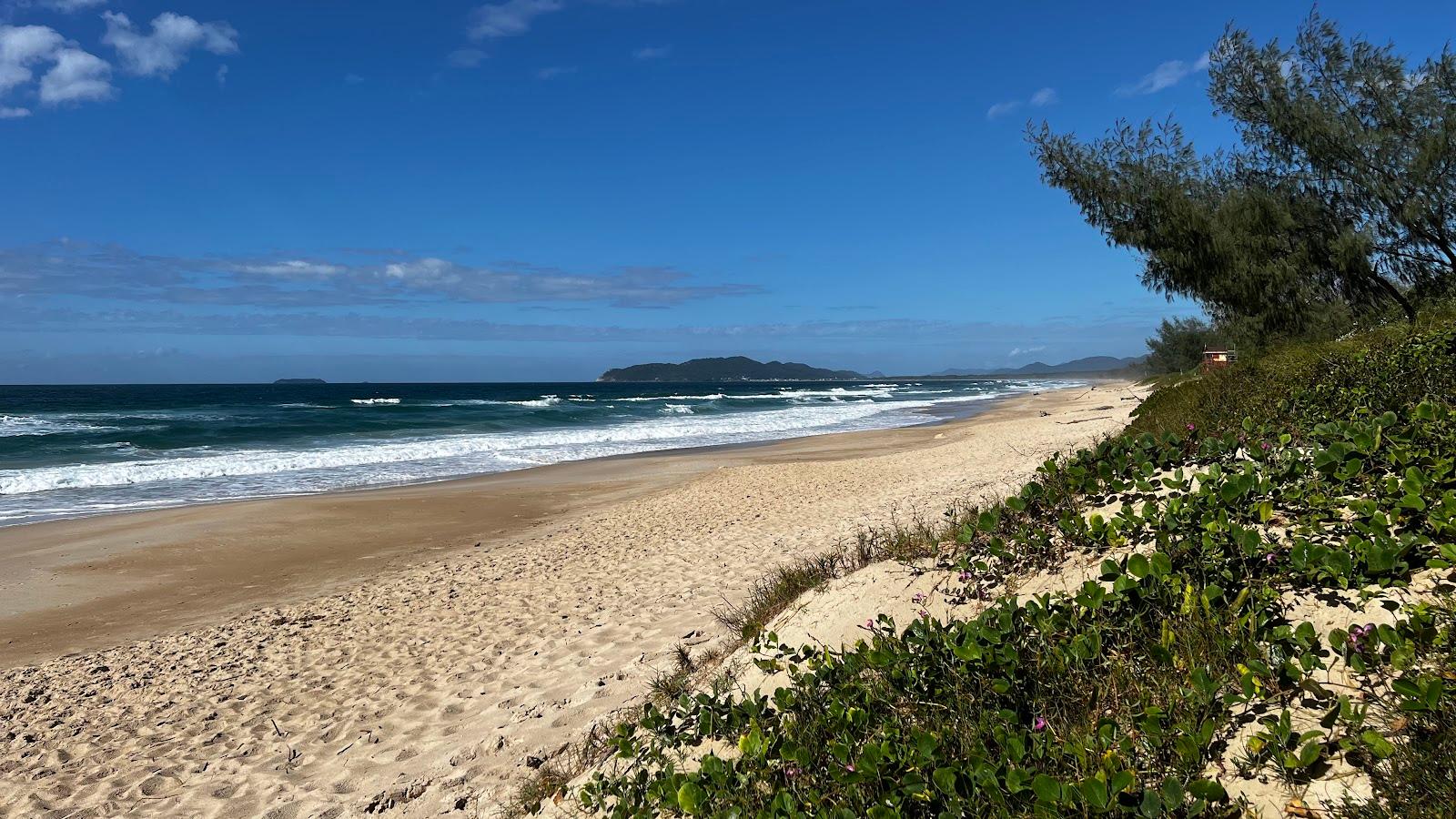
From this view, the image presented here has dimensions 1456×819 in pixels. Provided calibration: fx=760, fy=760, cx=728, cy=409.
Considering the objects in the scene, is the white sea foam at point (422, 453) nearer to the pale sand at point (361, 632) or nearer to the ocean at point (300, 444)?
the ocean at point (300, 444)

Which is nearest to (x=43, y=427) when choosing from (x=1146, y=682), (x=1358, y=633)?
(x=1146, y=682)

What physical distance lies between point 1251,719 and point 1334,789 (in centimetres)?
34

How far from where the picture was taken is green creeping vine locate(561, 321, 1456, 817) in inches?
88.4

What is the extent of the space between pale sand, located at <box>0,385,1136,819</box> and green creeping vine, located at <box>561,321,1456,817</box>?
193 centimetres

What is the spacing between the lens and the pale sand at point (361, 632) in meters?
4.81

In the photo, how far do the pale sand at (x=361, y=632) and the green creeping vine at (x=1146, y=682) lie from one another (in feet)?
6.33

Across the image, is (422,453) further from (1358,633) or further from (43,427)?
(43,427)

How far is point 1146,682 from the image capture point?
2.76 meters

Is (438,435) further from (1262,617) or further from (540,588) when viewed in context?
(1262,617)

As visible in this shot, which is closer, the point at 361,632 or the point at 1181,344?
the point at 361,632

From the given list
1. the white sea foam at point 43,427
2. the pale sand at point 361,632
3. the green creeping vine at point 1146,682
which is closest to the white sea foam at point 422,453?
the pale sand at point 361,632

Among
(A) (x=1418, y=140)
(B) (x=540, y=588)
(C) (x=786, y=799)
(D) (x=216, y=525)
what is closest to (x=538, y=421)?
(D) (x=216, y=525)

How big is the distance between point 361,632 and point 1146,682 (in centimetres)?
700

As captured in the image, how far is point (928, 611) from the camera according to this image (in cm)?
415
